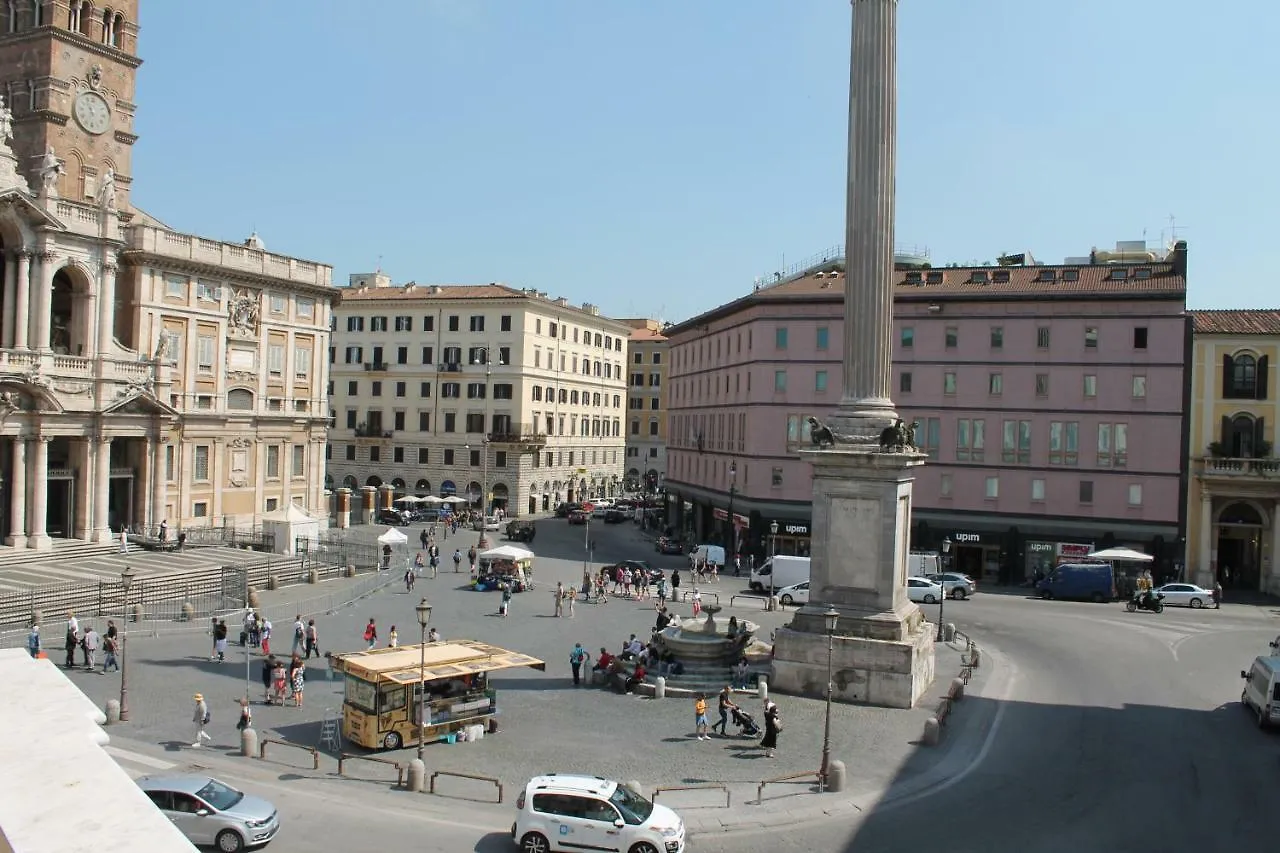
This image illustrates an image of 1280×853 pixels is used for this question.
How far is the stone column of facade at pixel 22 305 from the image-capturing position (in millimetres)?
44094

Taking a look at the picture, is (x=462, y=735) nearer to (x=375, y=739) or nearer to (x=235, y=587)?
(x=375, y=739)

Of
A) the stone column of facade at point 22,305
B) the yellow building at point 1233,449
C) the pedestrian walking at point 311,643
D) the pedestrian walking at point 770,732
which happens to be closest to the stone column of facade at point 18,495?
the stone column of facade at point 22,305

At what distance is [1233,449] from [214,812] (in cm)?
5121

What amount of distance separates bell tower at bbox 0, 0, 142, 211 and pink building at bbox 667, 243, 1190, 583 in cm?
3557

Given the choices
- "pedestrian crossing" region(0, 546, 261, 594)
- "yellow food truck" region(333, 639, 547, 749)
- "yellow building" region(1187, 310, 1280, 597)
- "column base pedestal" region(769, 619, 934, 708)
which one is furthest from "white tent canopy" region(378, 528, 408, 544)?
"yellow building" region(1187, 310, 1280, 597)

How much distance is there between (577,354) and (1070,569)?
53243mm

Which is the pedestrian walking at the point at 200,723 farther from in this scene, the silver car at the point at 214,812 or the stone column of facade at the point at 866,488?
the stone column of facade at the point at 866,488

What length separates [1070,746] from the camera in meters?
23.6

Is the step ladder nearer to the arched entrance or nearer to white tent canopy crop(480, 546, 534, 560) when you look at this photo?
white tent canopy crop(480, 546, 534, 560)

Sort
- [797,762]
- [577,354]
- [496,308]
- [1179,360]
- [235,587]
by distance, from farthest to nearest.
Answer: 1. [577,354]
2. [496,308]
3. [1179,360]
4. [235,587]
5. [797,762]

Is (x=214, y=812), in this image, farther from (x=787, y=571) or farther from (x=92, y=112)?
(x=92, y=112)

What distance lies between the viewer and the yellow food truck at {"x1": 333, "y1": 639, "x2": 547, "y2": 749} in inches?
883

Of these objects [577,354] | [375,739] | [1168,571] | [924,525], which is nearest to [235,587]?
[375,739]

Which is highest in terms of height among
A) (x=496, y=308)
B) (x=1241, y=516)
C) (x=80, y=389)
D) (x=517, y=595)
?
(x=496, y=308)
